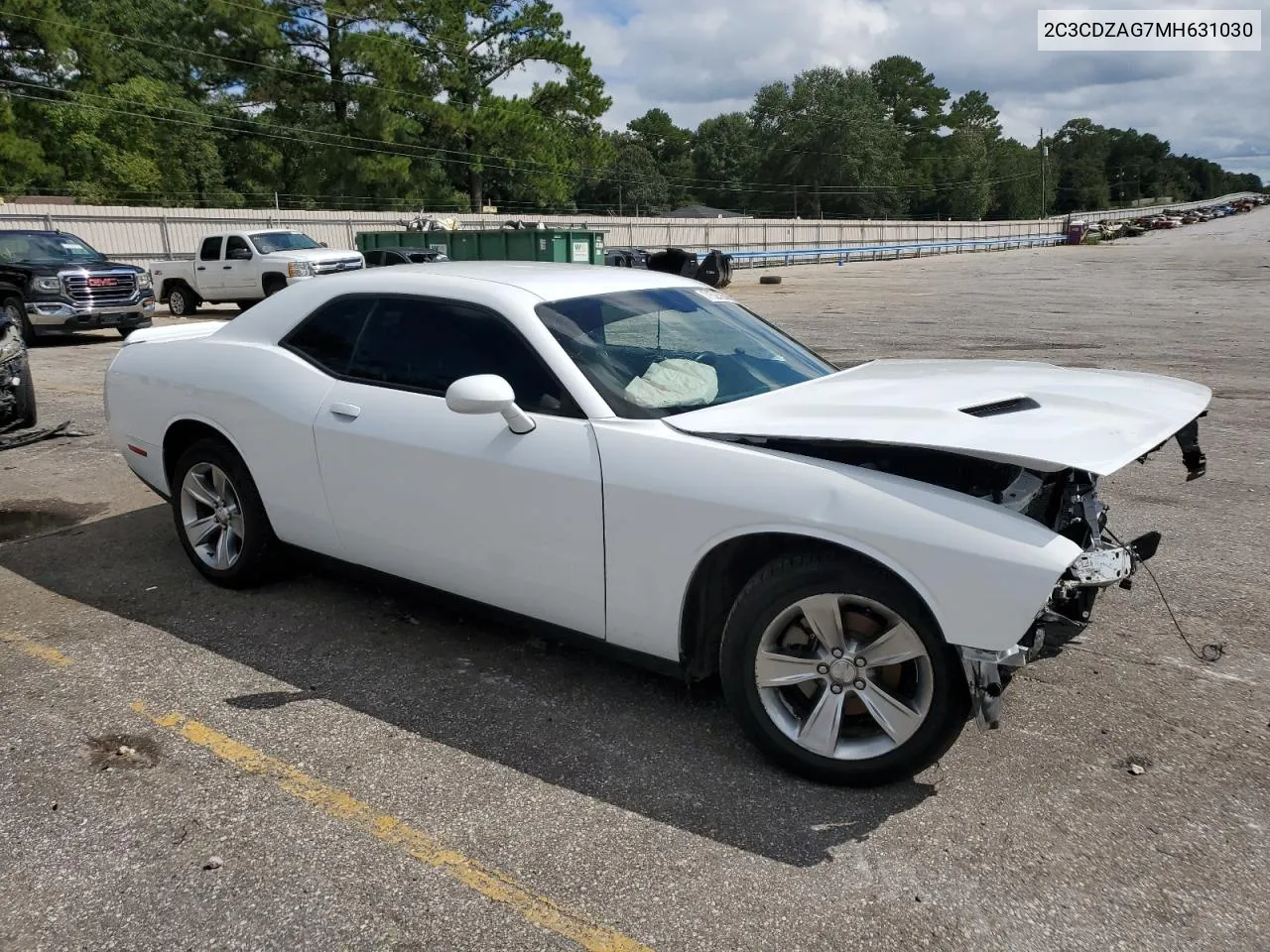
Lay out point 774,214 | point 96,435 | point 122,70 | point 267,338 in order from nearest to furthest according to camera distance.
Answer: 1. point 267,338
2. point 96,435
3. point 122,70
4. point 774,214

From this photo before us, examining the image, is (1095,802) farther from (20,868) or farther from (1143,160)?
(1143,160)

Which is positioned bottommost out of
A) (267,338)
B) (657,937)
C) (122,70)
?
(657,937)

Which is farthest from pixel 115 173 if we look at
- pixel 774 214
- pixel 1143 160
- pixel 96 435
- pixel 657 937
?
pixel 1143 160

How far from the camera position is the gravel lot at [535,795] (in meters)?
2.49

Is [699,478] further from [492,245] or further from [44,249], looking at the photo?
[492,245]

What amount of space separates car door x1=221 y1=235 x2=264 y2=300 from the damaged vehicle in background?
12.7 metres

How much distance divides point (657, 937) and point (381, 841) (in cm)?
88

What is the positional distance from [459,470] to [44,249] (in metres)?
16.1

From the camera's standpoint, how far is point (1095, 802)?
2.97 meters

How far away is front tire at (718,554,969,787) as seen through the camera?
2828 mm

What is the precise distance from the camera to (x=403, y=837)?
283 cm

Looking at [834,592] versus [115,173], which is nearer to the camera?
[834,592]

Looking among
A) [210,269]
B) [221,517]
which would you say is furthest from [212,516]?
[210,269]

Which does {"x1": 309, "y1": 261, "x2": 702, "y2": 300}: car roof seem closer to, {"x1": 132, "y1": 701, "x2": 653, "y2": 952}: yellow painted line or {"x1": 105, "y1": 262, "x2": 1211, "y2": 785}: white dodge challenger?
{"x1": 105, "y1": 262, "x2": 1211, "y2": 785}: white dodge challenger
